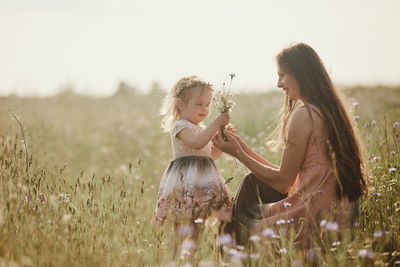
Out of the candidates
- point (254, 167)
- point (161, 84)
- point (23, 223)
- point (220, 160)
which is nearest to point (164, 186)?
point (254, 167)

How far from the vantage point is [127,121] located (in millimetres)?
10633

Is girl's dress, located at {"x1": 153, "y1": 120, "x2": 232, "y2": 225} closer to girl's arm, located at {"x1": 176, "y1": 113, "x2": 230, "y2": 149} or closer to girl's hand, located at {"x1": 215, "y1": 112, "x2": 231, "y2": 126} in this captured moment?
girl's arm, located at {"x1": 176, "y1": 113, "x2": 230, "y2": 149}

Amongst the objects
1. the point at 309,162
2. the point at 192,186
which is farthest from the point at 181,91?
the point at 309,162

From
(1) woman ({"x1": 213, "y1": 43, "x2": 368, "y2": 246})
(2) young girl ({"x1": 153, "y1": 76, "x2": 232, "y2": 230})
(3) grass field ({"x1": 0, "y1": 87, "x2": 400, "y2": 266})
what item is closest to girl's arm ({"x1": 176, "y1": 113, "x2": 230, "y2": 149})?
(2) young girl ({"x1": 153, "y1": 76, "x2": 232, "y2": 230})

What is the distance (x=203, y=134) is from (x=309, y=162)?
82cm

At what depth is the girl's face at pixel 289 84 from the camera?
3123mm

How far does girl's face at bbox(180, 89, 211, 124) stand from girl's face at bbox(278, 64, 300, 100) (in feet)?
2.00

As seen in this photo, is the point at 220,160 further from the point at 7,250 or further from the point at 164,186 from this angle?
the point at 7,250

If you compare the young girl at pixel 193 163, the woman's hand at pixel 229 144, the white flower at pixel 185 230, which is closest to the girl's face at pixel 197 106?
the young girl at pixel 193 163

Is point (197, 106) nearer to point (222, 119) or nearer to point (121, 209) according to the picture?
point (222, 119)

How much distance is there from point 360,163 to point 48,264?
222 centimetres

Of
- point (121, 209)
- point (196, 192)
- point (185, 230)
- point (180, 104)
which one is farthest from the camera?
point (180, 104)

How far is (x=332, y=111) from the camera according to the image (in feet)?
9.71

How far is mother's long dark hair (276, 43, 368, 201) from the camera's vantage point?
2895 millimetres
